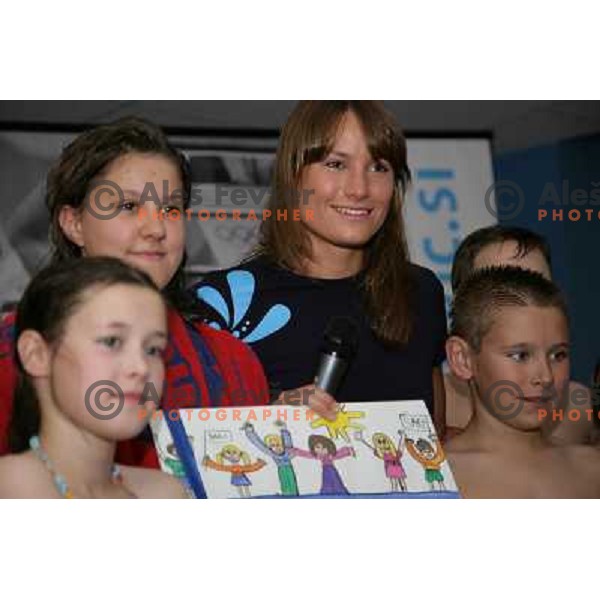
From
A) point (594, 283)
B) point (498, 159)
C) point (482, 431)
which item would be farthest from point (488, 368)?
point (498, 159)

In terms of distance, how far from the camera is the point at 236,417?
4.56 ft

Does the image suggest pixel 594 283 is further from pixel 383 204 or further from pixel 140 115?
pixel 140 115

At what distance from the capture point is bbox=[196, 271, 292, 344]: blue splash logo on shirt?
1.45 meters

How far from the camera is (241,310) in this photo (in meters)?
1.46

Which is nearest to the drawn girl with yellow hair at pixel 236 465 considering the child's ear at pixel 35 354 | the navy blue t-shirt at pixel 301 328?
the navy blue t-shirt at pixel 301 328

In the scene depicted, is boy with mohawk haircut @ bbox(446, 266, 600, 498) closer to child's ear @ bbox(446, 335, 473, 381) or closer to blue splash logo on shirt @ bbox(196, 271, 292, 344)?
child's ear @ bbox(446, 335, 473, 381)

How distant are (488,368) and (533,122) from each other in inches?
14.5

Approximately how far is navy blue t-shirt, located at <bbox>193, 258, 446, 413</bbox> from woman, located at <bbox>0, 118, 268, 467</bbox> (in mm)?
41

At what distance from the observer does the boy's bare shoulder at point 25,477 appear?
1.27 m

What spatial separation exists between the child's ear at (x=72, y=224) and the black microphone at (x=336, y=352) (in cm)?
33

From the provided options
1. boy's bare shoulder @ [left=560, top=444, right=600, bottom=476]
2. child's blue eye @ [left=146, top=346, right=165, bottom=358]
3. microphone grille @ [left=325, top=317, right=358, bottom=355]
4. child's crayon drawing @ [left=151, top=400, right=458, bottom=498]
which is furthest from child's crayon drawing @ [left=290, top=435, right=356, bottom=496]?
boy's bare shoulder @ [left=560, top=444, right=600, bottom=476]

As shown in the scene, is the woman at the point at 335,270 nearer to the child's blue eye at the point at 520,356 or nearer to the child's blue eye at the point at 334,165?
the child's blue eye at the point at 334,165

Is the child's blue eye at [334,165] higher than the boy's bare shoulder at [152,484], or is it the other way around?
the child's blue eye at [334,165]

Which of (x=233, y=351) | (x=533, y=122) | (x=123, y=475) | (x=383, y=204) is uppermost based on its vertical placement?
(x=533, y=122)
